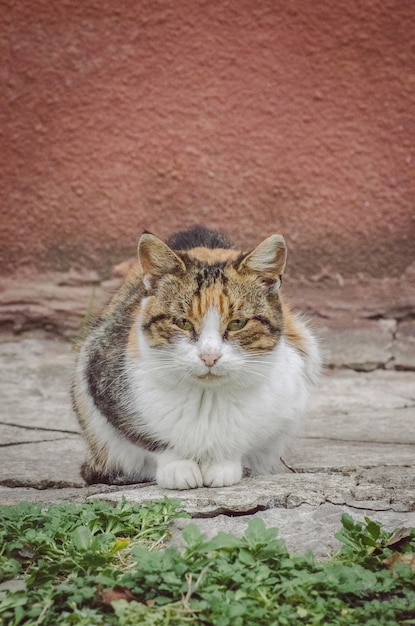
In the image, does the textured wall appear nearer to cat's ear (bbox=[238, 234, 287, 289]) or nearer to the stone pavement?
the stone pavement

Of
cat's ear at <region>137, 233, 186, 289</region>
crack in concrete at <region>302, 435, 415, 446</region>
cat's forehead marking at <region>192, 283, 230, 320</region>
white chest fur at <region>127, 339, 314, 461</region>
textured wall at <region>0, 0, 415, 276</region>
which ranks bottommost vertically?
crack in concrete at <region>302, 435, 415, 446</region>

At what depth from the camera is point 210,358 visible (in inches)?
125

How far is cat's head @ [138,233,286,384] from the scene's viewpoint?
3240 millimetres

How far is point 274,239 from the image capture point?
334 centimetres

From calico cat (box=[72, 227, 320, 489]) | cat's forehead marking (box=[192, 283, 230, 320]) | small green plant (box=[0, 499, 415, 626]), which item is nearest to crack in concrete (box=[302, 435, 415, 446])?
calico cat (box=[72, 227, 320, 489])

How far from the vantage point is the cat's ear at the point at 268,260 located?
337 cm

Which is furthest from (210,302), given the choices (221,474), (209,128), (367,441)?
(209,128)

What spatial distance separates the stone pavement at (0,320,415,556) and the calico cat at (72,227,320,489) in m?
0.15

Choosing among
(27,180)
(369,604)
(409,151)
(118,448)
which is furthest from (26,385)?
(369,604)

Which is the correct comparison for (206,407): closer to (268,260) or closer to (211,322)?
(211,322)

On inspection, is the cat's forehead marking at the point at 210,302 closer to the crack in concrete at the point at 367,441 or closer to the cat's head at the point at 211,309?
the cat's head at the point at 211,309

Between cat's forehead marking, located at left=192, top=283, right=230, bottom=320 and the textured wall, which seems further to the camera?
the textured wall

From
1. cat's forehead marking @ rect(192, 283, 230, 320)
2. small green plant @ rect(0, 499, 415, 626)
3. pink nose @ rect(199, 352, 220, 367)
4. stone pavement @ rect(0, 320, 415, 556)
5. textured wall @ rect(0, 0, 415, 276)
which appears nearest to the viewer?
small green plant @ rect(0, 499, 415, 626)

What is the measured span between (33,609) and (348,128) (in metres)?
4.18
